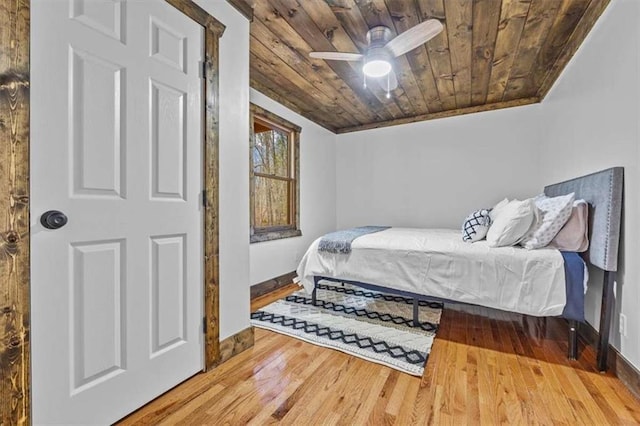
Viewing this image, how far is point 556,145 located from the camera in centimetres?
299

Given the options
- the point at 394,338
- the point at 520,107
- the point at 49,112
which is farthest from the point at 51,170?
the point at 520,107

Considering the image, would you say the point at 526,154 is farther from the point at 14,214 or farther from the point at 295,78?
Result: the point at 14,214

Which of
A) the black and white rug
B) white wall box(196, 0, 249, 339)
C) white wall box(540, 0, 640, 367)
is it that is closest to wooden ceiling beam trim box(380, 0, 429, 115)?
white wall box(196, 0, 249, 339)

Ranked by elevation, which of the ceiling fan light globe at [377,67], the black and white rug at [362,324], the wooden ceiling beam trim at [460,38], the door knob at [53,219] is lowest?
the black and white rug at [362,324]

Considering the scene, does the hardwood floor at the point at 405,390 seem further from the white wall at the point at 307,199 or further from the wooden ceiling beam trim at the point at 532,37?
the wooden ceiling beam trim at the point at 532,37

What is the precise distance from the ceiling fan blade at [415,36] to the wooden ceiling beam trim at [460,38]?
0.18 m

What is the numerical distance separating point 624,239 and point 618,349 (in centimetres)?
64

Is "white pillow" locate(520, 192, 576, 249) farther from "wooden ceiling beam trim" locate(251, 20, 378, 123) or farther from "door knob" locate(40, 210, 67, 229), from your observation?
"door knob" locate(40, 210, 67, 229)

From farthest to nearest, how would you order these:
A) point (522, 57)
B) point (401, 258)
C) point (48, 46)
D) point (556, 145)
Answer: point (556, 145) → point (522, 57) → point (401, 258) → point (48, 46)

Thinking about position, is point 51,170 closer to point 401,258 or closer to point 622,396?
point 401,258

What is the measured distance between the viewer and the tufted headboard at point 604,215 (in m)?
1.71

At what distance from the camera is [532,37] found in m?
2.32

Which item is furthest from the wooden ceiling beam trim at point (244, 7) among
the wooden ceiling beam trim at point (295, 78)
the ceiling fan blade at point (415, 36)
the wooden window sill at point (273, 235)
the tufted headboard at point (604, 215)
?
the tufted headboard at point (604, 215)

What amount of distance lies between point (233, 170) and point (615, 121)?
7.88ft
